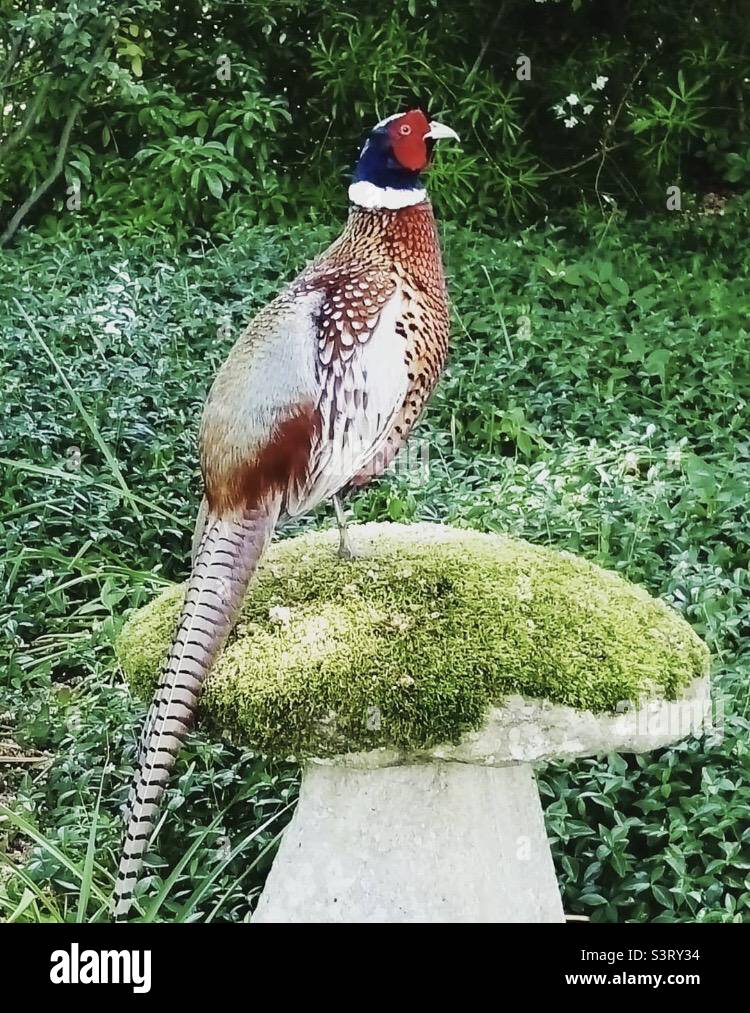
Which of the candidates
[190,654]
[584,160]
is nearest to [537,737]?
[190,654]

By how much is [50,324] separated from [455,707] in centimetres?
120

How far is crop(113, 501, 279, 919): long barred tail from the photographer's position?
152 centimetres

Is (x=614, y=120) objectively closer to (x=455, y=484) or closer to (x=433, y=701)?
(x=455, y=484)

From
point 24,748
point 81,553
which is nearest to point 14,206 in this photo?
point 81,553

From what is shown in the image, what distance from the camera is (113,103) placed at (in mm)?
2150

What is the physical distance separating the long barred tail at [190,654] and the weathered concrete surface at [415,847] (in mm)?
183

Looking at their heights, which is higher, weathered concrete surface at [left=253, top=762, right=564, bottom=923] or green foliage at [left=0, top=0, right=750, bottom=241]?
green foliage at [left=0, top=0, right=750, bottom=241]

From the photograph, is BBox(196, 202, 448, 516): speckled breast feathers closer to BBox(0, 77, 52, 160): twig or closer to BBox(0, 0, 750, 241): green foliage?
BBox(0, 0, 750, 241): green foliage

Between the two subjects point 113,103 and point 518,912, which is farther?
point 113,103

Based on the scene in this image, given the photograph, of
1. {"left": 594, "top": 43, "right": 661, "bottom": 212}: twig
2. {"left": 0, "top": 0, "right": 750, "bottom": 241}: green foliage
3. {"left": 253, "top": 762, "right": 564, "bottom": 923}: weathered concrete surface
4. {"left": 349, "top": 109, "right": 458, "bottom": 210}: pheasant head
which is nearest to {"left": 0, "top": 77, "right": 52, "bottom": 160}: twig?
{"left": 0, "top": 0, "right": 750, "bottom": 241}: green foliage

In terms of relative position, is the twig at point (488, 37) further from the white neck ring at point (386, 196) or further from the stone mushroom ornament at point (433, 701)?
the stone mushroom ornament at point (433, 701)

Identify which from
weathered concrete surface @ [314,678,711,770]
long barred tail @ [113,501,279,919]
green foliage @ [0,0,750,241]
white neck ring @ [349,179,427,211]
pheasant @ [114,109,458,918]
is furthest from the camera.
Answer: green foliage @ [0,0,750,241]

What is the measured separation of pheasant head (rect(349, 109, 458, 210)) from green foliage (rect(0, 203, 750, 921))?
0.27 metres
